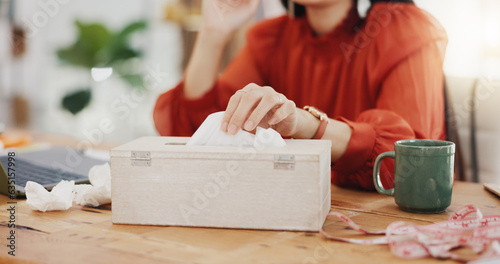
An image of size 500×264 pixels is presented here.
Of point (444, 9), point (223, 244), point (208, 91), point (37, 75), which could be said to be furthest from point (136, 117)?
point (223, 244)

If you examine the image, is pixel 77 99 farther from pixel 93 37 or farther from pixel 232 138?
pixel 232 138

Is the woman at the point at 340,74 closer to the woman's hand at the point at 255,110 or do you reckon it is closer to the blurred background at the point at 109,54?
the woman's hand at the point at 255,110

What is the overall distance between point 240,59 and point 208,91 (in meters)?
0.24

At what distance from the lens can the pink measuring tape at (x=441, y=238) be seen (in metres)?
0.67

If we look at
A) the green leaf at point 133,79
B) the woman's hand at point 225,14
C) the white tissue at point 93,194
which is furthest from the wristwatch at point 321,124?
the green leaf at point 133,79

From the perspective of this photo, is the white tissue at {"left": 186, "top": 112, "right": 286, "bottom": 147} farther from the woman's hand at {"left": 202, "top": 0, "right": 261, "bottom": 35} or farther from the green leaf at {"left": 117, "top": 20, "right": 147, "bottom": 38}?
the green leaf at {"left": 117, "top": 20, "right": 147, "bottom": 38}

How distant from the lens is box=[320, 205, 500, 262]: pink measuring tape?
0.67 metres

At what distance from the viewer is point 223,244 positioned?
2.37ft

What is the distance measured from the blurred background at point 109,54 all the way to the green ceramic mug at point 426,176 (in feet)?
5.82

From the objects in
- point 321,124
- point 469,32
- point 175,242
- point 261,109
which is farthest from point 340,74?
point 469,32

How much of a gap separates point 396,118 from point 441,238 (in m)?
0.50

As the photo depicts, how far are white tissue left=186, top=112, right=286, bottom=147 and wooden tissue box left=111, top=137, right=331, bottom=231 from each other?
0.02 m

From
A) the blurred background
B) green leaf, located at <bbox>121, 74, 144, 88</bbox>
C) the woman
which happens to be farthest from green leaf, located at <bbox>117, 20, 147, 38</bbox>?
the woman

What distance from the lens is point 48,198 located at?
90cm
